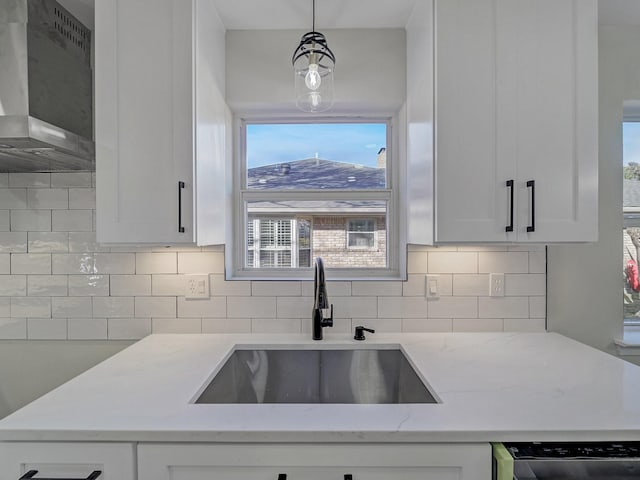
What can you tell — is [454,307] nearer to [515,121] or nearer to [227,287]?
[515,121]

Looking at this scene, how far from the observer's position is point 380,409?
0.99 m

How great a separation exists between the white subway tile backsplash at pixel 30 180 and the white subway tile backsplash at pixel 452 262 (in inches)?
74.2

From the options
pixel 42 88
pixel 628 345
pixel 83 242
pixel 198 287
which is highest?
pixel 42 88

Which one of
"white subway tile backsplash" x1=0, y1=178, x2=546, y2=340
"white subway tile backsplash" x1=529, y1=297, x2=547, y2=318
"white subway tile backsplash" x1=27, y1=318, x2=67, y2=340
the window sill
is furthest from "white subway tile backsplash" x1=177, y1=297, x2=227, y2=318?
the window sill

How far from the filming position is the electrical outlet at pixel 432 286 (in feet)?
5.53

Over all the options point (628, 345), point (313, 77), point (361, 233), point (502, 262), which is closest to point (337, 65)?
point (313, 77)

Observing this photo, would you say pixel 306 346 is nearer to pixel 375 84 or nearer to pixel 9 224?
pixel 375 84

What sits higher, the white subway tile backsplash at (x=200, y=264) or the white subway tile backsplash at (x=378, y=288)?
the white subway tile backsplash at (x=200, y=264)

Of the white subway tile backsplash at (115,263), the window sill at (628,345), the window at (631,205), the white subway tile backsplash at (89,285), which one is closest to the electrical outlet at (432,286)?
the window sill at (628,345)

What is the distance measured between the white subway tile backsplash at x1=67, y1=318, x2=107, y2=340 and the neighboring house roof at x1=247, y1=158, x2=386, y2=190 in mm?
1008

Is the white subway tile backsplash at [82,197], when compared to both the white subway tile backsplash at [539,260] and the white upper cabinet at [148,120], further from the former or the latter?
the white subway tile backsplash at [539,260]

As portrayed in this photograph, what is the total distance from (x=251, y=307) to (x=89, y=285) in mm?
800

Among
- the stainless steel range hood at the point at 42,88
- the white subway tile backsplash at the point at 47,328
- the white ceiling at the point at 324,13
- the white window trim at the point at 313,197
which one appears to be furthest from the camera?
the white window trim at the point at 313,197

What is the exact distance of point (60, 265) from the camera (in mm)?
1701
